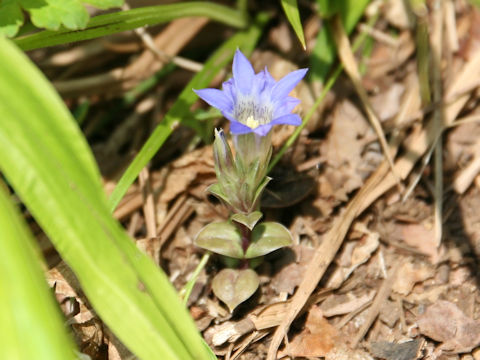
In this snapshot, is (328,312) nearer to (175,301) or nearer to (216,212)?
(216,212)

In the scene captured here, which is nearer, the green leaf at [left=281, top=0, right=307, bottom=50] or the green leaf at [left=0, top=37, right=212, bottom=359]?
the green leaf at [left=0, top=37, right=212, bottom=359]

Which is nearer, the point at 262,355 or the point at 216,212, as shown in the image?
the point at 262,355

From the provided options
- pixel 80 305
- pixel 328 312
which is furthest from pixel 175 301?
pixel 328 312

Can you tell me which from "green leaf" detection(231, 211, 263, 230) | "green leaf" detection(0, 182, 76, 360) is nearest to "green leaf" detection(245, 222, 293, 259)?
"green leaf" detection(231, 211, 263, 230)

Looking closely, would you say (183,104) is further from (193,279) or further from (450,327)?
(450,327)

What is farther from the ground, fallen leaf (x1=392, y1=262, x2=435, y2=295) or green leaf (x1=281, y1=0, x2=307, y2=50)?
green leaf (x1=281, y1=0, x2=307, y2=50)

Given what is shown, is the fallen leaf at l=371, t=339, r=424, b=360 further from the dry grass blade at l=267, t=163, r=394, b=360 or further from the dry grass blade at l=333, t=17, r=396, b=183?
the dry grass blade at l=333, t=17, r=396, b=183
